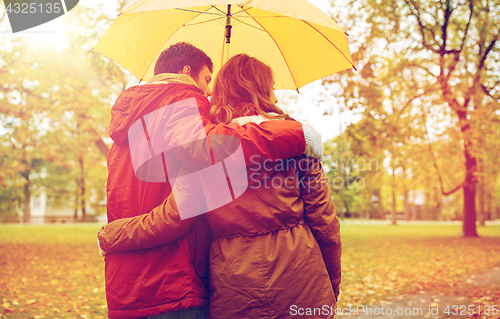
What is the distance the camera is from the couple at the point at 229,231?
5.53 feet

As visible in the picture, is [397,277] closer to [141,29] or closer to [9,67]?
[141,29]

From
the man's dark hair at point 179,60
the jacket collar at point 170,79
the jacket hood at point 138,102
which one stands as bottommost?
the jacket hood at point 138,102

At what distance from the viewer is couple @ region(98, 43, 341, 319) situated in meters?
1.69

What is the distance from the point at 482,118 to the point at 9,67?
45.5ft

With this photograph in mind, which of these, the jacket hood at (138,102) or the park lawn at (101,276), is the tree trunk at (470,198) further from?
the jacket hood at (138,102)

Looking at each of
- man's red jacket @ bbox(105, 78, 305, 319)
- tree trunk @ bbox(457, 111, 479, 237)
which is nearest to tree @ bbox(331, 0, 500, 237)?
tree trunk @ bbox(457, 111, 479, 237)

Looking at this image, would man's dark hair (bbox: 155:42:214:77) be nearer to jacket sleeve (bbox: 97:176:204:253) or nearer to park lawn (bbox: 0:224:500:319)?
jacket sleeve (bbox: 97:176:204:253)

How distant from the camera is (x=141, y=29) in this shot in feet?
9.70

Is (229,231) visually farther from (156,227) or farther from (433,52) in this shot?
(433,52)

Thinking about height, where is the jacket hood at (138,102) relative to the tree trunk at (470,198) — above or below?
above

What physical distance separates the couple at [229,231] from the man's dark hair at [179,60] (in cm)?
14

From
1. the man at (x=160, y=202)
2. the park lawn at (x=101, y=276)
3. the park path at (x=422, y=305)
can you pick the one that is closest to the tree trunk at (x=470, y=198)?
the park lawn at (x=101, y=276)

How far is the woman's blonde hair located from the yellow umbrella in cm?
107

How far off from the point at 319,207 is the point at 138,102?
1.04m
